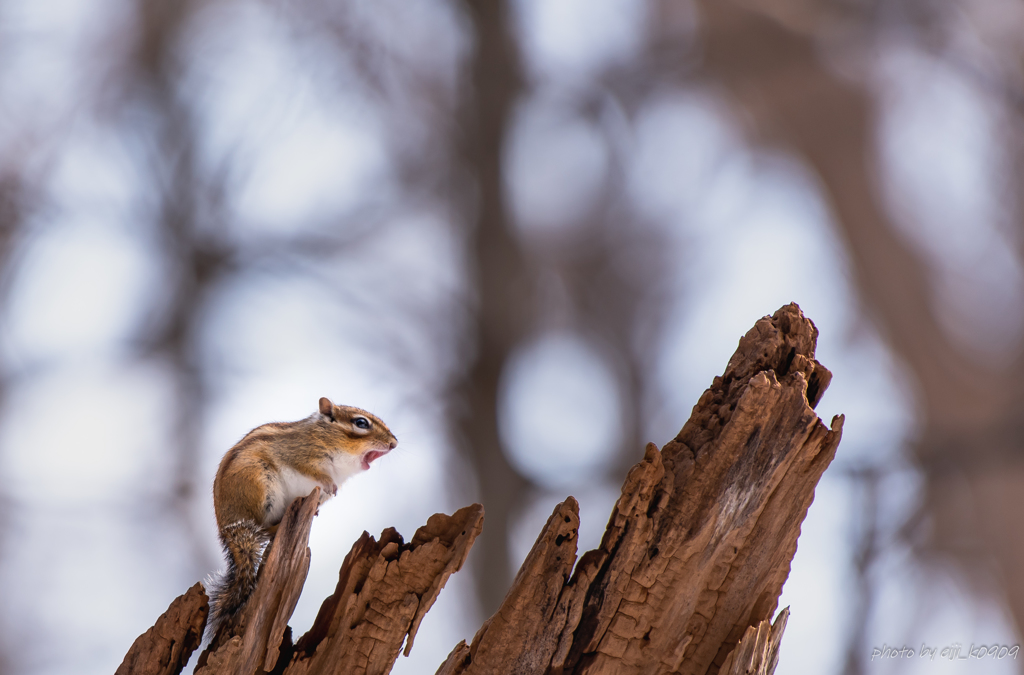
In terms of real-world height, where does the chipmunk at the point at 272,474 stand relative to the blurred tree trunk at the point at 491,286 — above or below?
below

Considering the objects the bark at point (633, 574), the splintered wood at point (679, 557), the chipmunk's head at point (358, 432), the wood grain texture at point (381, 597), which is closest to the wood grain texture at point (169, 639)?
the bark at point (633, 574)

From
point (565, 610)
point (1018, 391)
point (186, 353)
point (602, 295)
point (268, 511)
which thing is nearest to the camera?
point (565, 610)

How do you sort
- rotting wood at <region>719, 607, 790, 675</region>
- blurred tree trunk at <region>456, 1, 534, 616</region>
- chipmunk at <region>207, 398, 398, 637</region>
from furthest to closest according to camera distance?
blurred tree trunk at <region>456, 1, 534, 616</region> < chipmunk at <region>207, 398, 398, 637</region> < rotting wood at <region>719, 607, 790, 675</region>

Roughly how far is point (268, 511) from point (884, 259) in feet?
10.5

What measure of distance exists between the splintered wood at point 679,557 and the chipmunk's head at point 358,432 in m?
0.81

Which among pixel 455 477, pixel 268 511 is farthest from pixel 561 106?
pixel 268 511

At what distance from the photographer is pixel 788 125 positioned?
191 inches

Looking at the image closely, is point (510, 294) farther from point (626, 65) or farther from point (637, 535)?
point (637, 535)

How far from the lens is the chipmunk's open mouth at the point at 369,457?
2619 mm

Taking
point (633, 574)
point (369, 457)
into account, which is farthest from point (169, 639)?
point (633, 574)

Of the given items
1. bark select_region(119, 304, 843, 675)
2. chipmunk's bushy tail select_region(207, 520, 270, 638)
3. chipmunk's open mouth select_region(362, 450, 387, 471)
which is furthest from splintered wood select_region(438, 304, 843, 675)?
chipmunk's open mouth select_region(362, 450, 387, 471)

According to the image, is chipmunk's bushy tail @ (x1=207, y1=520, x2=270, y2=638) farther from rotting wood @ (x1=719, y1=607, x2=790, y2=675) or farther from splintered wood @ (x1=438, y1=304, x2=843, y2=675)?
rotting wood @ (x1=719, y1=607, x2=790, y2=675)

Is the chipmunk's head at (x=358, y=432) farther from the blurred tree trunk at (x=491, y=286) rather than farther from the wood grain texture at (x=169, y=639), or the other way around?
the blurred tree trunk at (x=491, y=286)

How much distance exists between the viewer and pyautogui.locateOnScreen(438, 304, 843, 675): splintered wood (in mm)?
1915
